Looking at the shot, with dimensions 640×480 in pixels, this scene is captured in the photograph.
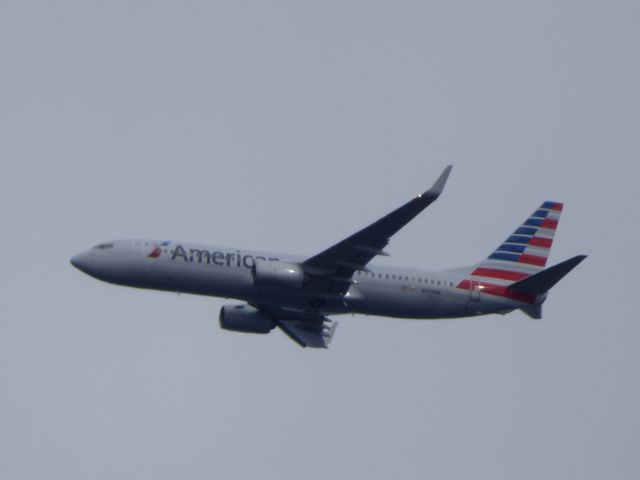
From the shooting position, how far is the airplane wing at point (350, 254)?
5978 centimetres

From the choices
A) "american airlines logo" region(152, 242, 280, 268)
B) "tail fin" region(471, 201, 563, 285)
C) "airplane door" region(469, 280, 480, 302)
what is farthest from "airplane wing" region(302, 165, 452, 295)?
"tail fin" region(471, 201, 563, 285)

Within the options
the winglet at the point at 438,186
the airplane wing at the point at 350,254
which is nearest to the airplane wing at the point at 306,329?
the airplane wing at the point at 350,254

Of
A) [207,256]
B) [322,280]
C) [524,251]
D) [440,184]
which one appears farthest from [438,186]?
[524,251]

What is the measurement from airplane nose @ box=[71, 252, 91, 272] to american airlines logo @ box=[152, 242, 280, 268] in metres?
3.20

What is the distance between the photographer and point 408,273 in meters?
65.5

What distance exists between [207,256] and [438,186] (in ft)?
40.9

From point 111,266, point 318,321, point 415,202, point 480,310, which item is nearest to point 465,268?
point 480,310

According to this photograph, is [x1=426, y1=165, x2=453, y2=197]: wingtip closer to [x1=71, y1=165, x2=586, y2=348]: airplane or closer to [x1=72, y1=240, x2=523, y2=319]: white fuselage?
[x1=71, y1=165, x2=586, y2=348]: airplane

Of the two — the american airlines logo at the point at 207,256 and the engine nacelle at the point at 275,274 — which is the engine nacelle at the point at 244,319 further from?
the engine nacelle at the point at 275,274

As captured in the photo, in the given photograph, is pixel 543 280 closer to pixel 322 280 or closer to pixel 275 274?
pixel 322 280

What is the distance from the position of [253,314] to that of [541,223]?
1671cm

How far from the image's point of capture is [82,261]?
63531 mm

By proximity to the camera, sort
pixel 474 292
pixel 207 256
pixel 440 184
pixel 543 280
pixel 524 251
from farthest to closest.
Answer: pixel 524 251 → pixel 474 292 → pixel 543 280 → pixel 207 256 → pixel 440 184

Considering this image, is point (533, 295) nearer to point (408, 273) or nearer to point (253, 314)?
point (408, 273)
